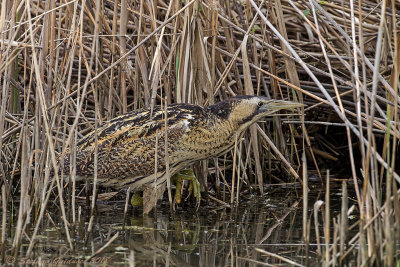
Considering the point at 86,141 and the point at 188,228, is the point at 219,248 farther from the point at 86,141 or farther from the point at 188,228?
the point at 86,141

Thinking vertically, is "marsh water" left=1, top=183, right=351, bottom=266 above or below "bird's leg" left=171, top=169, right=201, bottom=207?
below

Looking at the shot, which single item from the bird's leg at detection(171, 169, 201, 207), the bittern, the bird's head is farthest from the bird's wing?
the bird's leg at detection(171, 169, 201, 207)

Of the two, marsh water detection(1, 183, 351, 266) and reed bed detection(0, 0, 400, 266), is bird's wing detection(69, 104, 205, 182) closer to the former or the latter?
reed bed detection(0, 0, 400, 266)

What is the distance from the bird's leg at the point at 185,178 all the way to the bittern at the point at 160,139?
0.16 metres

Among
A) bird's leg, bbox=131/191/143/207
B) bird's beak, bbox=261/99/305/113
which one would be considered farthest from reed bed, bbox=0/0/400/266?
bird's leg, bbox=131/191/143/207

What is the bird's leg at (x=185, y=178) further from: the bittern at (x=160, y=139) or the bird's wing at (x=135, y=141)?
the bird's wing at (x=135, y=141)

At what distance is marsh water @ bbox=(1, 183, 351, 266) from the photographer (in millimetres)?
3584

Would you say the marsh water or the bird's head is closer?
the marsh water

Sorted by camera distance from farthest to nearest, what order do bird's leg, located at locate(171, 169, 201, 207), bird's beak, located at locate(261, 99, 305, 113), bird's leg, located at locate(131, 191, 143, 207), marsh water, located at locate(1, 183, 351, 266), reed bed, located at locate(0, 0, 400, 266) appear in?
bird's leg, located at locate(131, 191, 143, 207)
bird's leg, located at locate(171, 169, 201, 207)
bird's beak, located at locate(261, 99, 305, 113)
reed bed, located at locate(0, 0, 400, 266)
marsh water, located at locate(1, 183, 351, 266)

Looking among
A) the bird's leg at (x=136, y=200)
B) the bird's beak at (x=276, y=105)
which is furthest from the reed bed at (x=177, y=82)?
the bird's leg at (x=136, y=200)

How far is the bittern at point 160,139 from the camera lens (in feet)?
15.4

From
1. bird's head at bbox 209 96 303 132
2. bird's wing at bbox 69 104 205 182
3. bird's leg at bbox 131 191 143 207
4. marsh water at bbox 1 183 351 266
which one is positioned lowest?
marsh water at bbox 1 183 351 266

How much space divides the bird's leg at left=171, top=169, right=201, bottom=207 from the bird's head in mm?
528

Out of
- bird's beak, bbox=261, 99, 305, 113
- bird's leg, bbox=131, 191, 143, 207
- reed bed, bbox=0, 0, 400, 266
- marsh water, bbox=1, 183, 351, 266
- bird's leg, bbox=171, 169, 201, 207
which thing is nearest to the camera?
marsh water, bbox=1, 183, 351, 266
